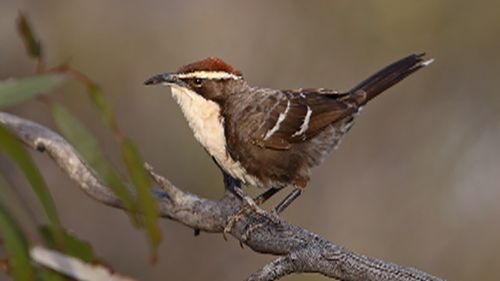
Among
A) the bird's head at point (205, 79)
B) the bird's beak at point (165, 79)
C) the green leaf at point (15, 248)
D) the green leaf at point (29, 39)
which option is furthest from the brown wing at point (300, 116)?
the green leaf at point (15, 248)

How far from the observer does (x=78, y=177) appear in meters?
3.95

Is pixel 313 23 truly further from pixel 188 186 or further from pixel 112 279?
pixel 112 279

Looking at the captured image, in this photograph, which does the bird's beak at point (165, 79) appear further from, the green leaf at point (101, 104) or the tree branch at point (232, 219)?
the green leaf at point (101, 104)

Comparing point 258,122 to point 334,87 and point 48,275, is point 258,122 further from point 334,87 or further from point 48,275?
point 334,87

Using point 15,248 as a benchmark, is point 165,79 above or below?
above

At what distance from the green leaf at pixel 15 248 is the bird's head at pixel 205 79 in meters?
2.57

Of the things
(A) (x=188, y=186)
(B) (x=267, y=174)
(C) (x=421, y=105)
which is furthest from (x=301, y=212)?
(B) (x=267, y=174)

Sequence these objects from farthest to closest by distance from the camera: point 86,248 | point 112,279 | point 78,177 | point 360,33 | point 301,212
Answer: point 360,33
point 301,212
point 78,177
point 86,248
point 112,279

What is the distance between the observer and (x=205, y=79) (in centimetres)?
449

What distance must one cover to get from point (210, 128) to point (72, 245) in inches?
101

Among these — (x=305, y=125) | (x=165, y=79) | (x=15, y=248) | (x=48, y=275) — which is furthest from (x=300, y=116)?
(x=15, y=248)

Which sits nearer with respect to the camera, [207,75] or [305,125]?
[207,75]

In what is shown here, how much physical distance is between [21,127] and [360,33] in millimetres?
5608

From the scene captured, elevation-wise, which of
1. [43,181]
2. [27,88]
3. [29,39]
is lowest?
[43,181]
